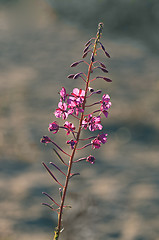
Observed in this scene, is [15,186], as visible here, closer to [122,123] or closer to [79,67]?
[122,123]

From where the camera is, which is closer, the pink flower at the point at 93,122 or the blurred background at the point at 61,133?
the pink flower at the point at 93,122

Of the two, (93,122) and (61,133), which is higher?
(61,133)

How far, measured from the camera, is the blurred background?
2.78 metres

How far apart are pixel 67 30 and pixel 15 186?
8.08 feet

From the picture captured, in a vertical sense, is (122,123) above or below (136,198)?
above

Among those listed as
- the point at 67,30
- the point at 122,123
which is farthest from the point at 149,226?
the point at 67,30

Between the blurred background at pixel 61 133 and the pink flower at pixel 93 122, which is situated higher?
the blurred background at pixel 61 133

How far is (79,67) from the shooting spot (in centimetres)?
453

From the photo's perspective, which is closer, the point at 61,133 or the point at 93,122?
the point at 93,122

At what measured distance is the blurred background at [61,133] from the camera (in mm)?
2781

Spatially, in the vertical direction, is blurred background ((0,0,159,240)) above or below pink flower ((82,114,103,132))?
above

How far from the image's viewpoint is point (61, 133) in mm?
3754

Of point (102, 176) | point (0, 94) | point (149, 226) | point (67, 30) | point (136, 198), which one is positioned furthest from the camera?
point (67, 30)

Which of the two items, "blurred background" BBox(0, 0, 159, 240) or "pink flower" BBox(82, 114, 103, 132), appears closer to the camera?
"pink flower" BBox(82, 114, 103, 132)
